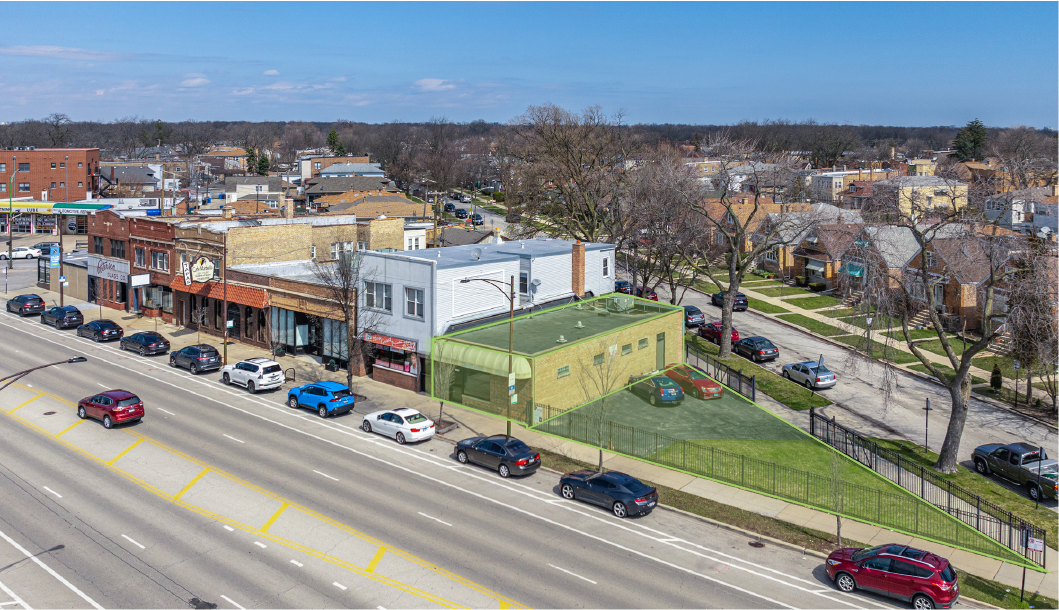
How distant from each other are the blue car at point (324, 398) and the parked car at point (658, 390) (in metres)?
14.5

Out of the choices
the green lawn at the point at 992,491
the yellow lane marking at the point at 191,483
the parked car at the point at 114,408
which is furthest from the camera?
the parked car at the point at 114,408

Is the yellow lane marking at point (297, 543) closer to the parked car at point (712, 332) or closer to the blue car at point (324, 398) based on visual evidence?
the blue car at point (324, 398)

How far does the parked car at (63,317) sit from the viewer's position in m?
58.0

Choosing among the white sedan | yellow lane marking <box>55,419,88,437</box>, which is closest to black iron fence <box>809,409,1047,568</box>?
the white sedan

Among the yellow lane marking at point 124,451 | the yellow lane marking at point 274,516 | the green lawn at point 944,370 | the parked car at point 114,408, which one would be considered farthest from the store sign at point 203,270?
the green lawn at point 944,370

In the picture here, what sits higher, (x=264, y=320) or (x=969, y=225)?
(x=969, y=225)

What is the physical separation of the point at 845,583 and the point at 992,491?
11.9 meters

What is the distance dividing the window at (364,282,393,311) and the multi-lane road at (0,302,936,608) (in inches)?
319

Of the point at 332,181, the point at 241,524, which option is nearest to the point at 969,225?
the point at 241,524

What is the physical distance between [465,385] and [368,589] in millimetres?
17216

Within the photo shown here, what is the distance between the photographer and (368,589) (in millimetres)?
22188

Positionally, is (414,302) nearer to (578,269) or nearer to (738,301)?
(578,269)

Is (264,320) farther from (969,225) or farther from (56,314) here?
(969,225)

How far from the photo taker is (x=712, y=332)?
54.9 metres
